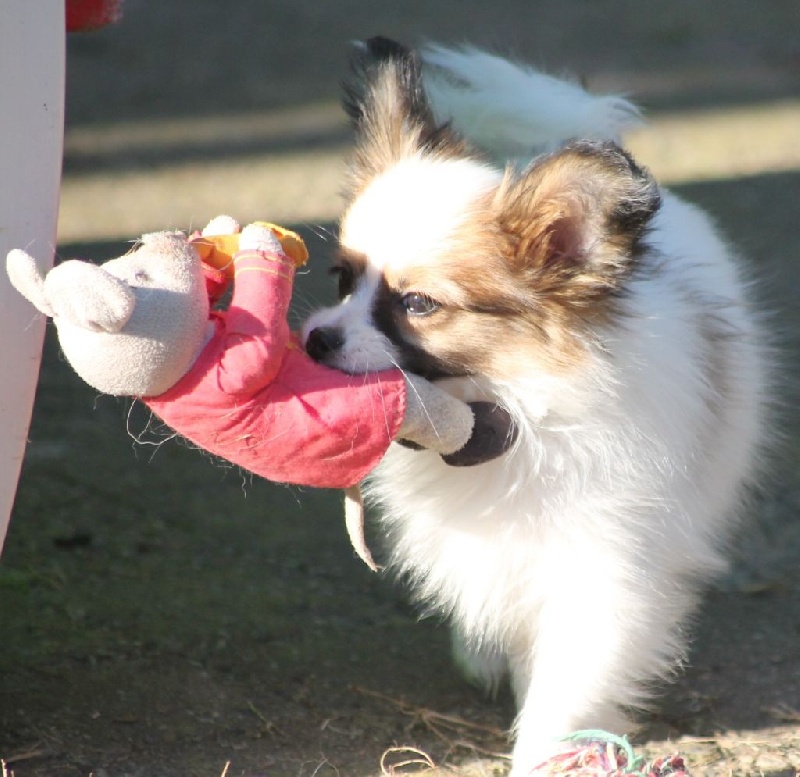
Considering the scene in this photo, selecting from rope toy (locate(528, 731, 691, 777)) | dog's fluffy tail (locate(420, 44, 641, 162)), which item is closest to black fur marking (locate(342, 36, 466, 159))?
dog's fluffy tail (locate(420, 44, 641, 162))

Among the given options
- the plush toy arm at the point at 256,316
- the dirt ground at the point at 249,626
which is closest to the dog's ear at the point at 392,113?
the plush toy arm at the point at 256,316

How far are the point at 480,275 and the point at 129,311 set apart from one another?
830 millimetres

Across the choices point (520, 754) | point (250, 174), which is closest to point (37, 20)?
point (520, 754)

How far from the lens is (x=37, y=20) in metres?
2.41

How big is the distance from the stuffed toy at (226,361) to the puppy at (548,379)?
183 mm

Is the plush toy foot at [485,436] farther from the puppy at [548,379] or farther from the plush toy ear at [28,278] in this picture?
the plush toy ear at [28,278]

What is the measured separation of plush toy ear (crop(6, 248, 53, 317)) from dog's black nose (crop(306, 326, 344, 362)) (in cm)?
54

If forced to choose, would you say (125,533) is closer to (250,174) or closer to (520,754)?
(520,754)

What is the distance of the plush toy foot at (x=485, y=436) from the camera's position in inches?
99.0

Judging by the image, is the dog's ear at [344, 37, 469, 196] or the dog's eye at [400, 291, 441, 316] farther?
the dog's ear at [344, 37, 469, 196]

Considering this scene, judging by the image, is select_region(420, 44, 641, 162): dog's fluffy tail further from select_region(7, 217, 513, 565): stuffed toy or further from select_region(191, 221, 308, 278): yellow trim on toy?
select_region(7, 217, 513, 565): stuffed toy

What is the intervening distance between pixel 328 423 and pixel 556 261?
668 millimetres

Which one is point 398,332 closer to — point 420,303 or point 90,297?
point 420,303

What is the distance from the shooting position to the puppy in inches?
98.0
